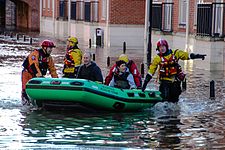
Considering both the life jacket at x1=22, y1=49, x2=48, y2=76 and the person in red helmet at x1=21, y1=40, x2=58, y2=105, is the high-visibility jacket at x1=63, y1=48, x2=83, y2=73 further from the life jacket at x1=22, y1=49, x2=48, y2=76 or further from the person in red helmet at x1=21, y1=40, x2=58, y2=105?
the life jacket at x1=22, y1=49, x2=48, y2=76

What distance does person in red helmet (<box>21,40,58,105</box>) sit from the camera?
16031 millimetres

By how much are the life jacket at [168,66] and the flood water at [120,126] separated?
82cm

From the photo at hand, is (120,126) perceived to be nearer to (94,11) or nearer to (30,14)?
(94,11)

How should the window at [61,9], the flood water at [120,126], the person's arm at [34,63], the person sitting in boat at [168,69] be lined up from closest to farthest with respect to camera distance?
1. the flood water at [120,126]
2. the person sitting in boat at [168,69]
3. the person's arm at [34,63]
4. the window at [61,9]

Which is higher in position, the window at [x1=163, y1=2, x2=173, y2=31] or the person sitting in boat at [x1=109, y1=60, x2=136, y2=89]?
the window at [x1=163, y1=2, x2=173, y2=31]

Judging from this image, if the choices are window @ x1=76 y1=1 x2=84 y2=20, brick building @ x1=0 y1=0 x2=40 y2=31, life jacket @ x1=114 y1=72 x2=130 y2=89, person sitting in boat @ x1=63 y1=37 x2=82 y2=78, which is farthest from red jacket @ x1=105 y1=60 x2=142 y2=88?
brick building @ x1=0 y1=0 x2=40 y2=31

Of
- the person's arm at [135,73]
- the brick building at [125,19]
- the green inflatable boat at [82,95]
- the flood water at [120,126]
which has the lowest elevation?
the flood water at [120,126]

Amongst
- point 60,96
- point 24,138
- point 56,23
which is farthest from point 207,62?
point 56,23

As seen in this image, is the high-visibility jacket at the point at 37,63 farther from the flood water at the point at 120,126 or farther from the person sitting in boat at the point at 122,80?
the person sitting in boat at the point at 122,80

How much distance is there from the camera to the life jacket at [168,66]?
15.7 meters

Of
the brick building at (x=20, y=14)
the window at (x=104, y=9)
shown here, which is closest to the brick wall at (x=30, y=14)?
the brick building at (x=20, y=14)

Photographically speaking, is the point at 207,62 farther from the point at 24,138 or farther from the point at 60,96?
the point at 24,138

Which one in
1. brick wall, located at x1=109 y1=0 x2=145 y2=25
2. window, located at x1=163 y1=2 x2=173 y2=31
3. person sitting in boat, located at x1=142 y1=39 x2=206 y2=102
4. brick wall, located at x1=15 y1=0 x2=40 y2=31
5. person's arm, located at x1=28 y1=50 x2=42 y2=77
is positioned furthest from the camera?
brick wall, located at x1=15 y1=0 x2=40 y2=31

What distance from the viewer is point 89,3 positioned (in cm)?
4612
